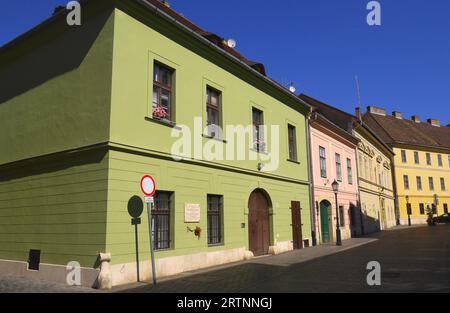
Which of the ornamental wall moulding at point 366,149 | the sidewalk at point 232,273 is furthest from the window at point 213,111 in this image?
the ornamental wall moulding at point 366,149

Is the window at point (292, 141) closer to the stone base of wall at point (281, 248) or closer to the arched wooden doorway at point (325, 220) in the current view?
the stone base of wall at point (281, 248)

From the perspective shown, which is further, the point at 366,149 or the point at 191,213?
the point at 366,149

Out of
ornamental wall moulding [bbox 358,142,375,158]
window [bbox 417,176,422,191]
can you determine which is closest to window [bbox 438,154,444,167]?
window [bbox 417,176,422,191]

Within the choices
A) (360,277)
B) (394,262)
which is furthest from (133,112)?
(394,262)

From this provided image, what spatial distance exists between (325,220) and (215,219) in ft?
39.2

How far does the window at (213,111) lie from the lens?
48.0 feet

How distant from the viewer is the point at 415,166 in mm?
54812

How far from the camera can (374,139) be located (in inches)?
1524

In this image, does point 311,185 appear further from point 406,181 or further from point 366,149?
point 406,181

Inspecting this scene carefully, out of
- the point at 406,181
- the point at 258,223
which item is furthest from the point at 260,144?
the point at 406,181

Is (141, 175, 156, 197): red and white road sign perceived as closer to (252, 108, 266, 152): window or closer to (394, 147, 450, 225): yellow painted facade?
(252, 108, 266, 152): window

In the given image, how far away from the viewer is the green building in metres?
10.7
